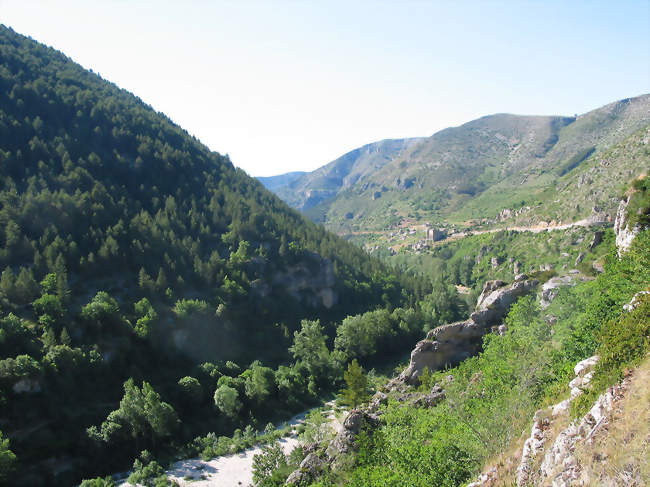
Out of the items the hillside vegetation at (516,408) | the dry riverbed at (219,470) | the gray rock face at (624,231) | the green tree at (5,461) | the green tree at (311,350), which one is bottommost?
the dry riverbed at (219,470)

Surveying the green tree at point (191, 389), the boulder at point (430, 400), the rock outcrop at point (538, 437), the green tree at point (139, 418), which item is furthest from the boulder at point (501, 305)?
the green tree at point (139, 418)

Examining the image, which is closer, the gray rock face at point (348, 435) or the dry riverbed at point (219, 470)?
the gray rock face at point (348, 435)

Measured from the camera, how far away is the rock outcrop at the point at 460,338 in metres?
62.5

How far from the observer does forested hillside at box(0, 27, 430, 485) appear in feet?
168

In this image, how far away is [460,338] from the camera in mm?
64000

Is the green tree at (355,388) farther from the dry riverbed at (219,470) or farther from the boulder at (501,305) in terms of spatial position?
the boulder at (501,305)

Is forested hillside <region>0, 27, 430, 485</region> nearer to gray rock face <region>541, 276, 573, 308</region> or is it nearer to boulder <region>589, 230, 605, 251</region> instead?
gray rock face <region>541, 276, 573, 308</region>

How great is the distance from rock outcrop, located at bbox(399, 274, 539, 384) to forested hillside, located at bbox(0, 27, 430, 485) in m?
22.5

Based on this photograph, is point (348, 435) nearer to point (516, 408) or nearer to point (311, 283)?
point (516, 408)

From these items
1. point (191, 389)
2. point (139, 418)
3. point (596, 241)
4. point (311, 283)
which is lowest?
point (191, 389)

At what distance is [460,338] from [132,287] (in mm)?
64393

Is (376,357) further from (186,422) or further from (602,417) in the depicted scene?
(602,417)

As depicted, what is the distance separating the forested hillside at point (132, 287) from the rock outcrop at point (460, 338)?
22519mm

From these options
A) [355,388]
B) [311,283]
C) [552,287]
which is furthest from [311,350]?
[552,287]
